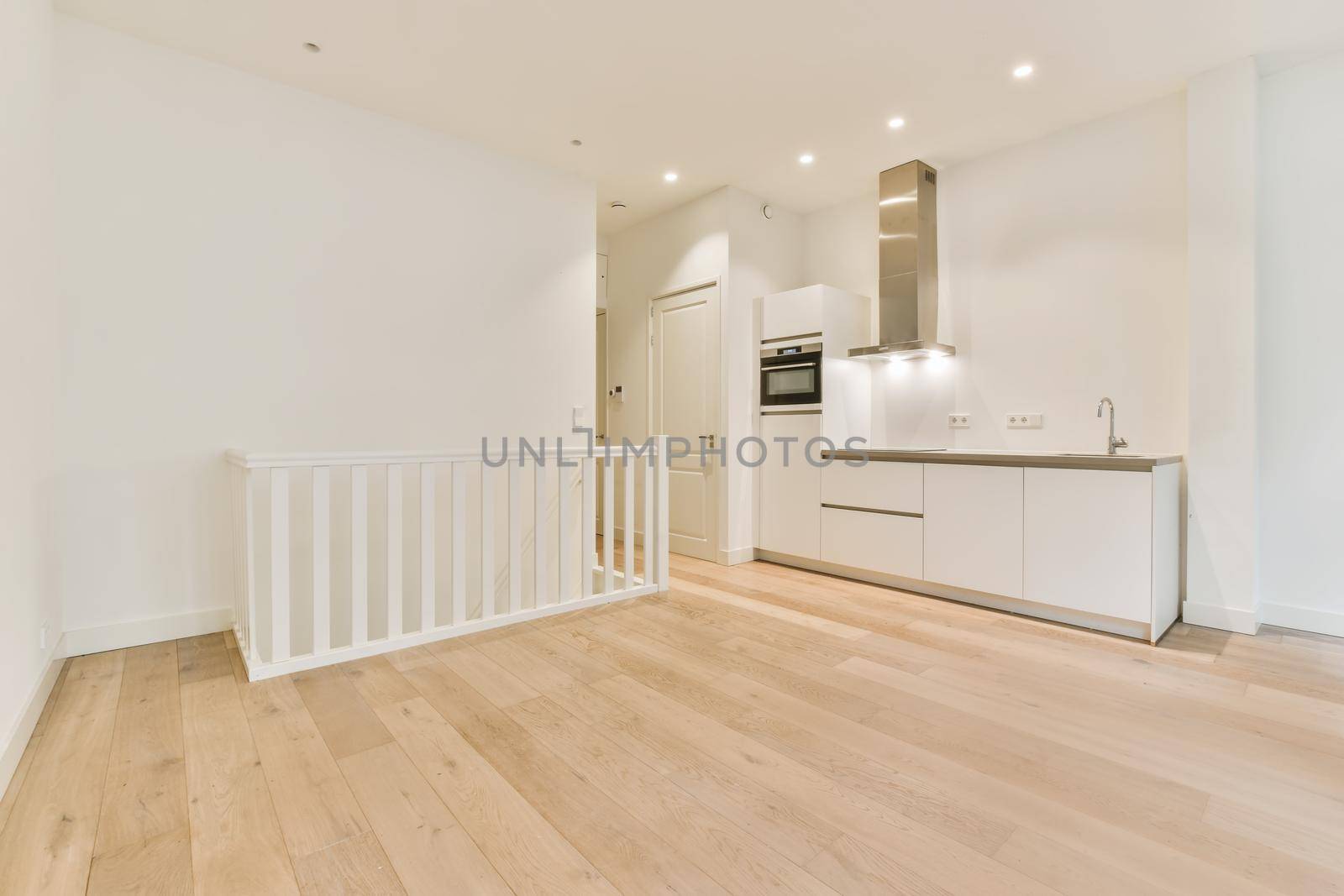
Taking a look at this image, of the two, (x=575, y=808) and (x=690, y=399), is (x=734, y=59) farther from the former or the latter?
(x=575, y=808)

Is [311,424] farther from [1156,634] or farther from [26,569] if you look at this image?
[1156,634]

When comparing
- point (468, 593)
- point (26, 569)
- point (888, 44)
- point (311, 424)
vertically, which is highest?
point (888, 44)

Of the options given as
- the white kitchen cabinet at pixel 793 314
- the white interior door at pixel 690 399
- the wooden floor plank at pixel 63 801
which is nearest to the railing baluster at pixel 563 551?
the white interior door at pixel 690 399

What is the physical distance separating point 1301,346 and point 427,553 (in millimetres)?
4110

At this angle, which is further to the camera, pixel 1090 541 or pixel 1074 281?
pixel 1074 281

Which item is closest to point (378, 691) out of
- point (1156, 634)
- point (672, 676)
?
point (672, 676)

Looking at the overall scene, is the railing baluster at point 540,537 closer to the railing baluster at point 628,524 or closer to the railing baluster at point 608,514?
the railing baluster at point 608,514

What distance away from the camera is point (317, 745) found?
5.77 feet

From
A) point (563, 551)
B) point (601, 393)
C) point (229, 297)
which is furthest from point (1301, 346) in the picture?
point (229, 297)

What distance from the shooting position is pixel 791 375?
4.25 m

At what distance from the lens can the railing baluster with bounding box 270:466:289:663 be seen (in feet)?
7.42

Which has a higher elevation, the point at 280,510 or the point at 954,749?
the point at 280,510

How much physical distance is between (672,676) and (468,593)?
188cm

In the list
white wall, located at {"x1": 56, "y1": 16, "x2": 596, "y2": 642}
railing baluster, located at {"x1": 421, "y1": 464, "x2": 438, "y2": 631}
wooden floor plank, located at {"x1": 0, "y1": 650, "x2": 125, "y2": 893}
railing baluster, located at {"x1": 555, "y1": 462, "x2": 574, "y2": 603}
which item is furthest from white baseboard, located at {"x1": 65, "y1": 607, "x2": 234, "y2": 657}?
railing baluster, located at {"x1": 555, "y1": 462, "x2": 574, "y2": 603}
